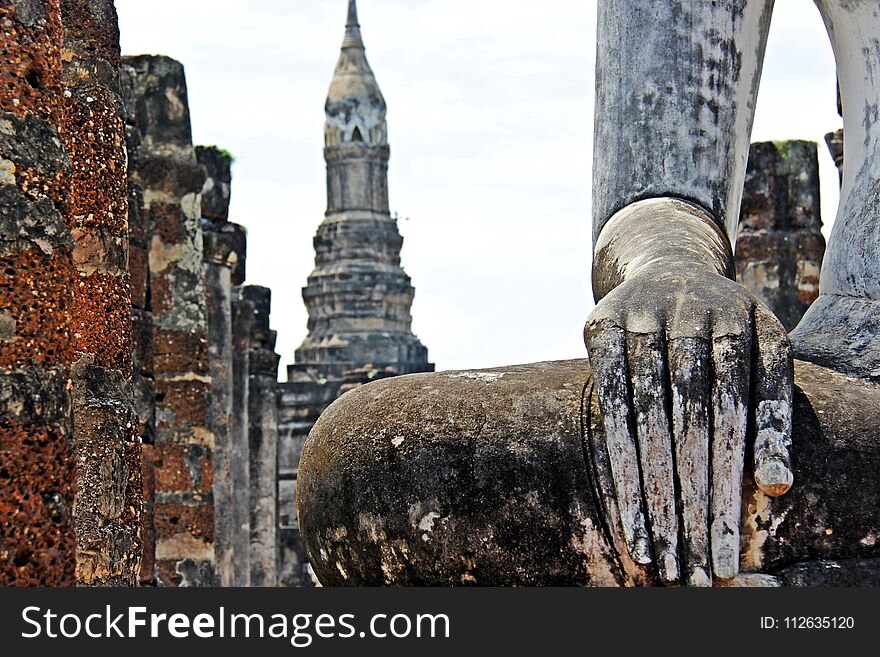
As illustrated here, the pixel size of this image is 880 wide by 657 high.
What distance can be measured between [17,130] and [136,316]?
4.99m

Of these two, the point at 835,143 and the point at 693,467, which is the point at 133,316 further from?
the point at 693,467

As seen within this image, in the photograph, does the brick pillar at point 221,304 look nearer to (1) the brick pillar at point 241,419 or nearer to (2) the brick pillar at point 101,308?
(1) the brick pillar at point 241,419

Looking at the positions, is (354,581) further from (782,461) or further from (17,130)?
(17,130)

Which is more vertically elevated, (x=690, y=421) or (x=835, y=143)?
(x=835, y=143)

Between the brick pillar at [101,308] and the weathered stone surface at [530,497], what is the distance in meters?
2.58

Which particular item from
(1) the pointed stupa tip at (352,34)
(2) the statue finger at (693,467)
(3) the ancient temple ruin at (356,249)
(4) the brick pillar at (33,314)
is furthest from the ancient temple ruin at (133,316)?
(1) the pointed stupa tip at (352,34)

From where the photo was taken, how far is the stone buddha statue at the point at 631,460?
3621 mm

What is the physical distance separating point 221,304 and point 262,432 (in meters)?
3.56

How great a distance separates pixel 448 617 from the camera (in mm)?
3328

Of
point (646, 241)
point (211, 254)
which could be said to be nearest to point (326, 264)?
point (211, 254)

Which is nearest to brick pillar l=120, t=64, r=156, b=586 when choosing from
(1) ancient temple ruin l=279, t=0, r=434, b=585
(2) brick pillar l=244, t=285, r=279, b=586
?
(2) brick pillar l=244, t=285, r=279, b=586

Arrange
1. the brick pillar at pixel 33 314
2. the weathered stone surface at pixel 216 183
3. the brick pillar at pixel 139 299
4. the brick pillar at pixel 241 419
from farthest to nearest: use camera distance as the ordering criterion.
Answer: the brick pillar at pixel 241 419
the weathered stone surface at pixel 216 183
the brick pillar at pixel 139 299
the brick pillar at pixel 33 314

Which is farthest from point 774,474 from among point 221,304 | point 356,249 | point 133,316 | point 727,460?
point 356,249

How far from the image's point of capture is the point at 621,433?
364 cm
